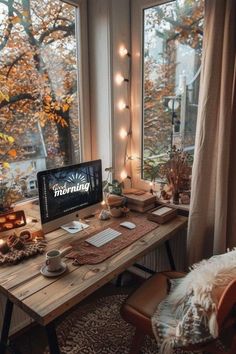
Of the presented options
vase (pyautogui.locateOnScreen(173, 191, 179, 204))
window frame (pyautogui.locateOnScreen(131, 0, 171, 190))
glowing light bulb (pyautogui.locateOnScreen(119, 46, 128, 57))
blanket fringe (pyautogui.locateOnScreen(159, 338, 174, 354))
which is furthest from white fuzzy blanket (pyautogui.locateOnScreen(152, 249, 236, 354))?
glowing light bulb (pyautogui.locateOnScreen(119, 46, 128, 57))

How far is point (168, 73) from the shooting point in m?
2.02

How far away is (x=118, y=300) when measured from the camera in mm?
2062

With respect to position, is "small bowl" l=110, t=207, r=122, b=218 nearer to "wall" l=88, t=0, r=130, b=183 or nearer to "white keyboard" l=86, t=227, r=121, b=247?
"white keyboard" l=86, t=227, r=121, b=247

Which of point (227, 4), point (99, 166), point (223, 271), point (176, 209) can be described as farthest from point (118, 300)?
point (227, 4)

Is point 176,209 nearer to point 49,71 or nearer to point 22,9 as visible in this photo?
point 49,71

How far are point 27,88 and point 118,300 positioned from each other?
5.34 ft

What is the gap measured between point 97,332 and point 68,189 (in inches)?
36.7

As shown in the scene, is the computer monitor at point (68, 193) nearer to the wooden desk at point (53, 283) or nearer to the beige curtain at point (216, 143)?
the wooden desk at point (53, 283)

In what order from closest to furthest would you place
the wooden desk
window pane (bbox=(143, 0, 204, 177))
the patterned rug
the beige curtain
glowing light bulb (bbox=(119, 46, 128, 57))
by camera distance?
the wooden desk
the beige curtain
the patterned rug
window pane (bbox=(143, 0, 204, 177))
glowing light bulb (bbox=(119, 46, 128, 57))

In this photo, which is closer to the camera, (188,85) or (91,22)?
(188,85)

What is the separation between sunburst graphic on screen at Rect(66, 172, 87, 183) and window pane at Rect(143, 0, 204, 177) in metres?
0.70

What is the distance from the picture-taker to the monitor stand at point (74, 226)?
1.71 m

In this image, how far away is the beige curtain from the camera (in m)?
1.50

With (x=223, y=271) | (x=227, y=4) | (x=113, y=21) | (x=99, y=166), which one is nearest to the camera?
(x=223, y=271)
